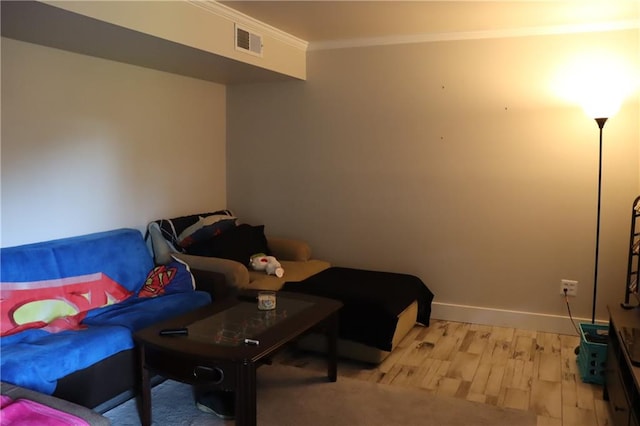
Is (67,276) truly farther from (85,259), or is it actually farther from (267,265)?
(267,265)

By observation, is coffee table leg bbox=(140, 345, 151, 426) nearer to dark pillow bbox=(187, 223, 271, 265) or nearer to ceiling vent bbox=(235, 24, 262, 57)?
dark pillow bbox=(187, 223, 271, 265)

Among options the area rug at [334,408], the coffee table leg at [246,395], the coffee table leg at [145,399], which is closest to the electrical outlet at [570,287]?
the area rug at [334,408]

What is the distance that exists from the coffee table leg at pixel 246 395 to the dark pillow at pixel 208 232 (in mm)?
1966

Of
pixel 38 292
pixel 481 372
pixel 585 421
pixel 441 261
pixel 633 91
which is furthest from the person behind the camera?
pixel 441 261

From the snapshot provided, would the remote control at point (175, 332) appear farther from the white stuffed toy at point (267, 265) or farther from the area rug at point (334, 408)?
the white stuffed toy at point (267, 265)

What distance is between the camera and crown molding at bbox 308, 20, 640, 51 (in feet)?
11.8

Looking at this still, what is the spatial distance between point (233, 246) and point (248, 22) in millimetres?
1618

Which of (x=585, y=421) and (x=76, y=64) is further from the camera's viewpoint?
(x=76, y=64)

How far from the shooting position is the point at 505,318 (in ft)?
13.3

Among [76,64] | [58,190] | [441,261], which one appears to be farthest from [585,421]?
[76,64]

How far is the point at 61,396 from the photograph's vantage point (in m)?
2.44

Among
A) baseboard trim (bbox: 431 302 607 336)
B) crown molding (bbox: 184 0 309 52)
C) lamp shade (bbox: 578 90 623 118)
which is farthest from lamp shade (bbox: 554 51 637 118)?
crown molding (bbox: 184 0 309 52)

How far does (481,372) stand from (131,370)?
2.04m

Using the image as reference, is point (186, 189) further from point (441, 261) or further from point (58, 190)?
point (441, 261)
